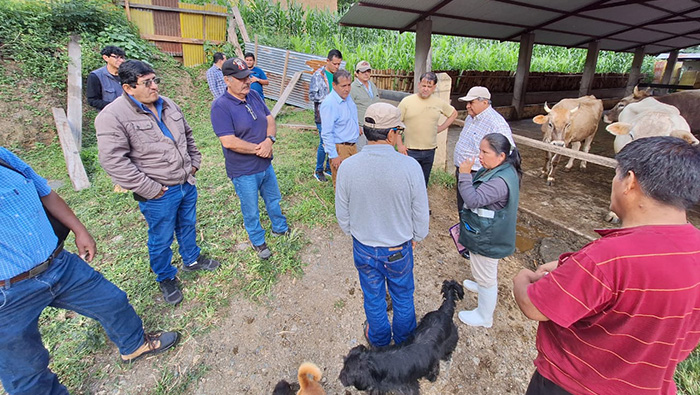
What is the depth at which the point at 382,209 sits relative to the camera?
72.2 inches

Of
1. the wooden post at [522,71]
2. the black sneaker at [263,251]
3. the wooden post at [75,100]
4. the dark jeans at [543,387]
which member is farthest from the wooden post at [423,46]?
the wooden post at [75,100]

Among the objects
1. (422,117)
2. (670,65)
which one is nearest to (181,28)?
(422,117)

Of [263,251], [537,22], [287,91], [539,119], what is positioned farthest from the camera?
[287,91]

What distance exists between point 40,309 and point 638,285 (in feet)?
8.72

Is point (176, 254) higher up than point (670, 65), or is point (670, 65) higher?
point (670, 65)

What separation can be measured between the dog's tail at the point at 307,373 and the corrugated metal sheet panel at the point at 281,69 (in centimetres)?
844

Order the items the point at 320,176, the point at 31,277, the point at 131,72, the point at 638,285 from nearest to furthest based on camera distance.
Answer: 1. the point at 638,285
2. the point at 31,277
3. the point at 131,72
4. the point at 320,176

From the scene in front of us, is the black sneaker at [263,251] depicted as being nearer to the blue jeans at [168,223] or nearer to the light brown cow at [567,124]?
the blue jeans at [168,223]

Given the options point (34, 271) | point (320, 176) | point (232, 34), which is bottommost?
point (320, 176)

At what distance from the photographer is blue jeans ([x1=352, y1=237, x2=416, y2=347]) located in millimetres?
1961

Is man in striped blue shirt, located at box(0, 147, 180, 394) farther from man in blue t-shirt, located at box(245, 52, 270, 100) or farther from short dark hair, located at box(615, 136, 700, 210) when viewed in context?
man in blue t-shirt, located at box(245, 52, 270, 100)

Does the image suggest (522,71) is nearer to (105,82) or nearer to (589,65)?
(589,65)

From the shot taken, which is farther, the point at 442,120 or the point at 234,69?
the point at 442,120

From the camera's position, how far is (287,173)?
16.5ft
